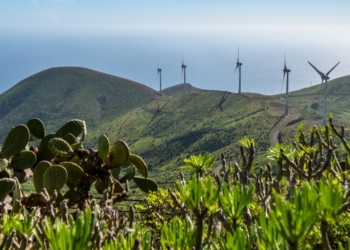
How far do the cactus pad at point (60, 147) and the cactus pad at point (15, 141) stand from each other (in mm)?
587

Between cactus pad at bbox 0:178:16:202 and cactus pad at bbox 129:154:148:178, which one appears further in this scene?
cactus pad at bbox 129:154:148:178

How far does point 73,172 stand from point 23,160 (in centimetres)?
112

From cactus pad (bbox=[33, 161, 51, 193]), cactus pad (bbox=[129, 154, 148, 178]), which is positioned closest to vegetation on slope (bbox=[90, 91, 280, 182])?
cactus pad (bbox=[129, 154, 148, 178])

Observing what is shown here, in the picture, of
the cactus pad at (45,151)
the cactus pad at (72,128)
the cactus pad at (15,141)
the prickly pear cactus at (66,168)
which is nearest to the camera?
the prickly pear cactus at (66,168)

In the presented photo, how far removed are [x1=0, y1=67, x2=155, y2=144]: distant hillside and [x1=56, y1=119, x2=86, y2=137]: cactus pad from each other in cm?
11609

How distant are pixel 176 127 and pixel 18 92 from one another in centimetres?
7401

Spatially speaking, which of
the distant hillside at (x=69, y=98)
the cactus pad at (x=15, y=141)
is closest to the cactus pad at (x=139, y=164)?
the cactus pad at (x=15, y=141)

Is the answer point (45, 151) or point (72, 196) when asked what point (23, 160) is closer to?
point (45, 151)

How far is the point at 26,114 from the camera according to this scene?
5340 inches

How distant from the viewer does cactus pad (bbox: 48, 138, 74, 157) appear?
203 inches

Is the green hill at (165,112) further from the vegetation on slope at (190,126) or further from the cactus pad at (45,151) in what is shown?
the cactus pad at (45,151)

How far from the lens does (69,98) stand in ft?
453

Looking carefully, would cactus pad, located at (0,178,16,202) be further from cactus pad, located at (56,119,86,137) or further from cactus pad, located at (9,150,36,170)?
cactus pad, located at (56,119,86,137)

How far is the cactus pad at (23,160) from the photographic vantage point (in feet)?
18.8
